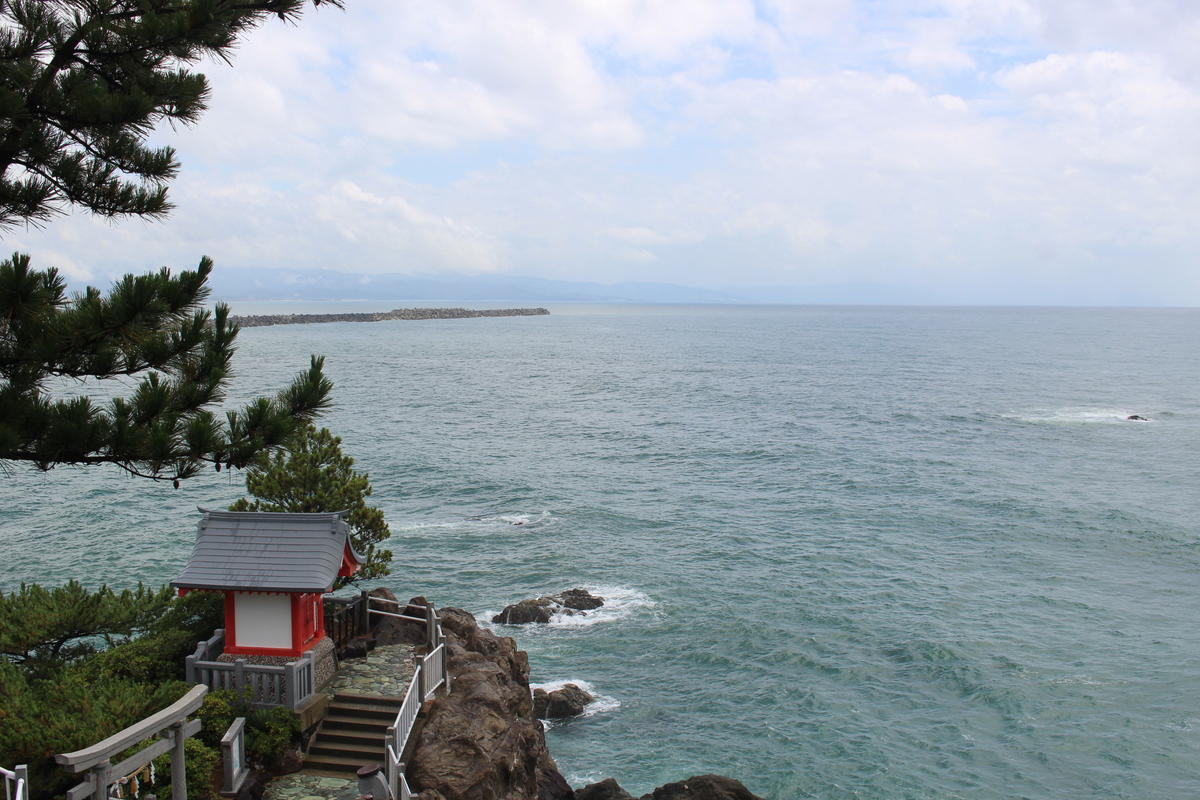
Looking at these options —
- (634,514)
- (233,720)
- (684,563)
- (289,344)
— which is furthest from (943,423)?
(289,344)

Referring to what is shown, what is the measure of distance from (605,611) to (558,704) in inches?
317

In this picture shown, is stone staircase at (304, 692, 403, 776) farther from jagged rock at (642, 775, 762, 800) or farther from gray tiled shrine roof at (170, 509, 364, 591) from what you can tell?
jagged rock at (642, 775, 762, 800)

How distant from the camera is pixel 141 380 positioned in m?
12.7

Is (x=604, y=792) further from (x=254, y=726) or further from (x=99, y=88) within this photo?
(x=99, y=88)

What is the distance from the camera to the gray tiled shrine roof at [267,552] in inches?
751

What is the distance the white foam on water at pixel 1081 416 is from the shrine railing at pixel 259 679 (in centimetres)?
7518

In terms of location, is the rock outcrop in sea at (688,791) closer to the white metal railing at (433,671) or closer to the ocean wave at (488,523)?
the white metal railing at (433,671)

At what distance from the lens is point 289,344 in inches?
6383

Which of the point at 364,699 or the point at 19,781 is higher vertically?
the point at 19,781

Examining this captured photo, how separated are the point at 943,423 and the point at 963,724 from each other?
5487 cm

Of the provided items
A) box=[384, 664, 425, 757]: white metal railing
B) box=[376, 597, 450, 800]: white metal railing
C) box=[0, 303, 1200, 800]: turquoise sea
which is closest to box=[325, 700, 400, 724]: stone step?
box=[384, 664, 425, 757]: white metal railing

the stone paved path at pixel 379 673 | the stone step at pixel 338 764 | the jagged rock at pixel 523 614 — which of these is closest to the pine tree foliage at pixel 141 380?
the stone step at pixel 338 764

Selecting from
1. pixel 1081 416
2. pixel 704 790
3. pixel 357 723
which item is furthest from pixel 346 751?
pixel 1081 416

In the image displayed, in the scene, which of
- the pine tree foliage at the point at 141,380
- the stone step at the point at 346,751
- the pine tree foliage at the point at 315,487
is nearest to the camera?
the pine tree foliage at the point at 141,380
